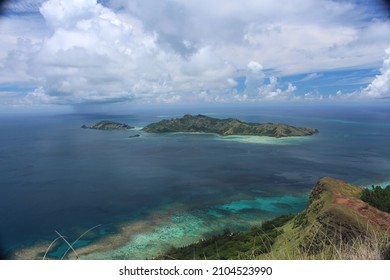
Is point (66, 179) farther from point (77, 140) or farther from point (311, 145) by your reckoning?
point (311, 145)

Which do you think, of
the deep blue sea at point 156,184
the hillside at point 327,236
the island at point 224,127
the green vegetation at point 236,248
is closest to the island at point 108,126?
the island at point 224,127

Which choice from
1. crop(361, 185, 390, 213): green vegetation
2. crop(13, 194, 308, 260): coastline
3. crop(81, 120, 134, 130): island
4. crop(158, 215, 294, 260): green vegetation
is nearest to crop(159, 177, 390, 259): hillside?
crop(158, 215, 294, 260): green vegetation

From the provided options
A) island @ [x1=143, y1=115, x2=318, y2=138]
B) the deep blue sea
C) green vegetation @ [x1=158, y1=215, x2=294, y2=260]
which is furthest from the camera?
island @ [x1=143, y1=115, x2=318, y2=138]

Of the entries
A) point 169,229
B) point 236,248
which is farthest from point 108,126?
point 236,248

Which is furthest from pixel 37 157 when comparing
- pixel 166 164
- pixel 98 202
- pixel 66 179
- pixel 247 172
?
pixel 247 172

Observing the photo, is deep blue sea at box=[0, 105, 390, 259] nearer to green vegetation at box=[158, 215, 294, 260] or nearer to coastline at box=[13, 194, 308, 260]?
coastline at box=[13, 194, 308, 260]
